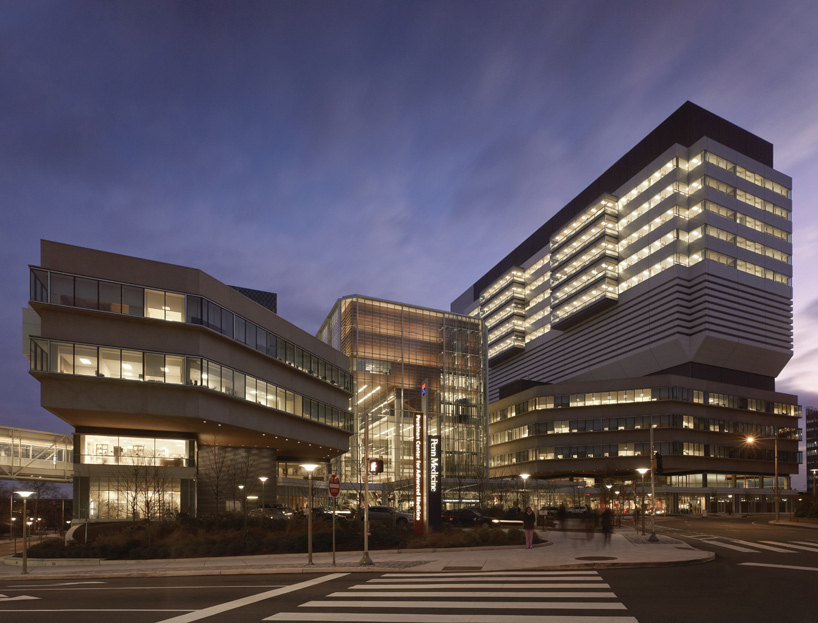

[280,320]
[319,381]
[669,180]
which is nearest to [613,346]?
[669,180]

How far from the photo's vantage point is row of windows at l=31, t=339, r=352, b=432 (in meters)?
37.1

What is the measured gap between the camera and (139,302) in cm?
3931

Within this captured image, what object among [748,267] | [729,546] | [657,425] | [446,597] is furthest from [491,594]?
[748,267]

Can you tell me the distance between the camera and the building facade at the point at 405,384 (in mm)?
92375

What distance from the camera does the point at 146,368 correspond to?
39.6 m

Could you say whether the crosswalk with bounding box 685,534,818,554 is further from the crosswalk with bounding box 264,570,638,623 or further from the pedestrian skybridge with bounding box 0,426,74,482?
the pedestrian skybridge with bounding box 0,426,74,482

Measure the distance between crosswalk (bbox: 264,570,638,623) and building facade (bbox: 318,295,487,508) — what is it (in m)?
69.8

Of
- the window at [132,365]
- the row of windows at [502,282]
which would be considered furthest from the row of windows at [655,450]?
the window at [132,365]

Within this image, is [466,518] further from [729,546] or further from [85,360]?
[85,360]

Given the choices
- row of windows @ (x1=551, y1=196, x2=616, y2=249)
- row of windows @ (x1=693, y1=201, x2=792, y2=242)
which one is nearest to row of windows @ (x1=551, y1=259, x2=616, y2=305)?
row of windows @ (x1=551, y1=196, x2=616, y2=249)

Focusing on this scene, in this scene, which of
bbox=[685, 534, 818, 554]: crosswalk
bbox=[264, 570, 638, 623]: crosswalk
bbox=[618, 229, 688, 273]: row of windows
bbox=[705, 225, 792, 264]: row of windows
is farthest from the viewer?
bbox=[618, 229, 688, 273]: row of windows

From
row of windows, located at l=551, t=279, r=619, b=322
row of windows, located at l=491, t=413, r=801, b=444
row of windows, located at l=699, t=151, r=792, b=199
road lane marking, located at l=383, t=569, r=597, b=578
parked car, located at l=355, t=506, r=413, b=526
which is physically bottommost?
parked car, located at l=355, t=506, r=413, b=526

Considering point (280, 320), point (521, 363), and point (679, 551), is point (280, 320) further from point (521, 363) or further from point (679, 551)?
point (521, 363)

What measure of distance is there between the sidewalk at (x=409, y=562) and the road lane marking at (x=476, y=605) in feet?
22.0
